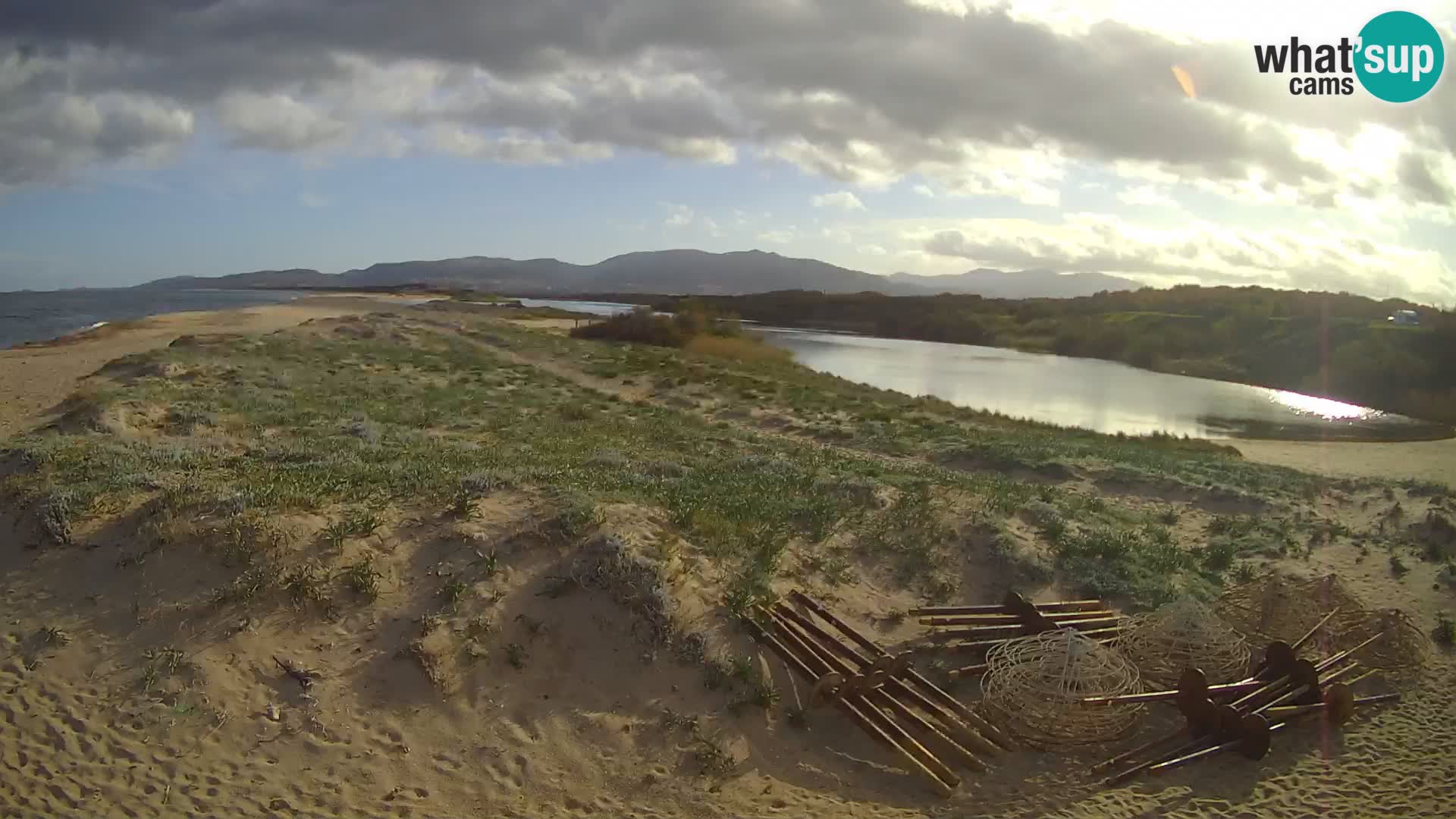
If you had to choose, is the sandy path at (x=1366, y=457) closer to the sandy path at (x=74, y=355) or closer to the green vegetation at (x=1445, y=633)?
the green vegetation at (x=1445, y=633)

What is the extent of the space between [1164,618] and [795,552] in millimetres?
3425

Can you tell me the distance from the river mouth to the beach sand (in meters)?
22.8

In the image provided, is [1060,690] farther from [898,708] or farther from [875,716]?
[875,716]

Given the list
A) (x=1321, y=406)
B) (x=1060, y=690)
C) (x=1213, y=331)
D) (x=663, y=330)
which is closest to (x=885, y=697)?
(x=1060, y=690)

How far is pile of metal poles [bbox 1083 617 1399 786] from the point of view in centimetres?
672

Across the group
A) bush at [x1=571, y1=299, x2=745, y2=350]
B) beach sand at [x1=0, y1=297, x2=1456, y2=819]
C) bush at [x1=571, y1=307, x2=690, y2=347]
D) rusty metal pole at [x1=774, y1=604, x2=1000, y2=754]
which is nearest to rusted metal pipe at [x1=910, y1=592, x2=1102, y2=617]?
rusty metal pole at [x1=774, y1=604, x2=1000, y2=754]

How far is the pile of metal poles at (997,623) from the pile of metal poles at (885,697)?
2.22ft

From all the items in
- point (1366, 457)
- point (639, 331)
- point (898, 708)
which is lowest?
point (1366, 457)

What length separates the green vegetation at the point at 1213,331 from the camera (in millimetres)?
41281

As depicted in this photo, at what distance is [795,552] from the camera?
934cm

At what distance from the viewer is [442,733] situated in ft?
20.8

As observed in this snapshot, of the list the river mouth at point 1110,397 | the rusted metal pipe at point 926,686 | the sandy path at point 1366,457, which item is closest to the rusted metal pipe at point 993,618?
the rusted metal pipe at point 926,686

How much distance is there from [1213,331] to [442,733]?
207 ft

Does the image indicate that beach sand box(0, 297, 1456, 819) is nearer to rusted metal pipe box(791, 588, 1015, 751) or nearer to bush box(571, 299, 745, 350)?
rusted metal pipe box(791, 588, 1015, 751)
